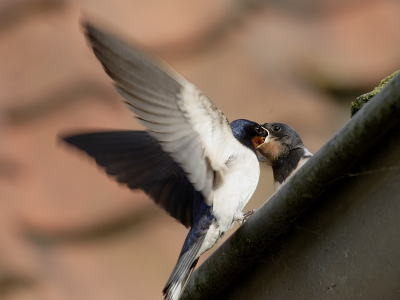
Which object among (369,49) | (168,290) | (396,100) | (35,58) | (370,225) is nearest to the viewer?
(396,100)

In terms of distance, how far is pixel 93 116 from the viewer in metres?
2.95

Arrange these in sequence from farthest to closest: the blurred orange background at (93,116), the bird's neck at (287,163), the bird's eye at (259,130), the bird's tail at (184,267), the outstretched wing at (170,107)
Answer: the blurred orange background at (93,116)
the bird's neck at (287,163)
the bird's eye at (259,130)
the bird's tail at (184,267)
the outstretched wing at (170,107)

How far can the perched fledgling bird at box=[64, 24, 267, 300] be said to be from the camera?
4.01 ft

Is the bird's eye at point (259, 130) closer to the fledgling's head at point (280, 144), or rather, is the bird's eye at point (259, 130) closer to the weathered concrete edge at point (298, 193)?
the fledgling's head at point (280, 144)

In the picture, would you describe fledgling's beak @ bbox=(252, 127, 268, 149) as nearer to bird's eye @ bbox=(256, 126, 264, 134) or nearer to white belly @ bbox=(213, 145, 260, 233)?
bird's eye @ bbox=(256, 126, 264, 134)

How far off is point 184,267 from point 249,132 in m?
0.59

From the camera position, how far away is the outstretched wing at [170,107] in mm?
1173

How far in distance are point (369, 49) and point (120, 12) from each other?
1546 mm

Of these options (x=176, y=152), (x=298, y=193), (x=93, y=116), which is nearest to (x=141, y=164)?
(x=176, y=152)

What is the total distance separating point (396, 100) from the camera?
70cm

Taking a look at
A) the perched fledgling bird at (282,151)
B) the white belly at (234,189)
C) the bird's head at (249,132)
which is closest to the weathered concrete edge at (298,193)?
the white belly at (234,189)

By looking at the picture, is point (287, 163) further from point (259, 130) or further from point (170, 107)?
point (170, 107)

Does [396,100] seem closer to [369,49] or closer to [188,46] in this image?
[188,46]

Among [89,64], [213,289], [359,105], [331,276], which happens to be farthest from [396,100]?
[89,64]
